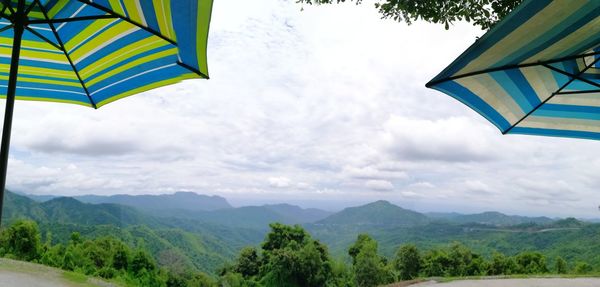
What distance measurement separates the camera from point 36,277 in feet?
26.6

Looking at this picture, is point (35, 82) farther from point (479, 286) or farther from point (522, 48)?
point (479, 286)

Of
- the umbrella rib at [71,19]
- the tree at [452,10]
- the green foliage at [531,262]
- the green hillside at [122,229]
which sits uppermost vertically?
the tree at [452,10]

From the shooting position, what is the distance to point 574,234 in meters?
54.1

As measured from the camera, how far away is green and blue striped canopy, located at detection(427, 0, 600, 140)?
2359 mm

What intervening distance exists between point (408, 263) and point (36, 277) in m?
29.0

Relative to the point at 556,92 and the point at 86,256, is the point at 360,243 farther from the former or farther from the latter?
the point at 556,92

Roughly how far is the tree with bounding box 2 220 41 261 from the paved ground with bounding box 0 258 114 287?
7923mm

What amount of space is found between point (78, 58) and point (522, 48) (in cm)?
340

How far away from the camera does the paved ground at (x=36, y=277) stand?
7.39 meters

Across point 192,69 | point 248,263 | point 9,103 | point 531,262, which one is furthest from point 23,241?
point 531,262

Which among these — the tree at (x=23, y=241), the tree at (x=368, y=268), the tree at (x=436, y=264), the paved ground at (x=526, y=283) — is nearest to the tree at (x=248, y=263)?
the tree at (x=368, y=268)

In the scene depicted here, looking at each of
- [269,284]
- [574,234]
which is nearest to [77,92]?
[269,284]

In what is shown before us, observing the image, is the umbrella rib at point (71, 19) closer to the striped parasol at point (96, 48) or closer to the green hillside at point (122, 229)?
the striped parasol at point (96, 48)

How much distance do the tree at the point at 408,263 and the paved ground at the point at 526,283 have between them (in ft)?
79.2
